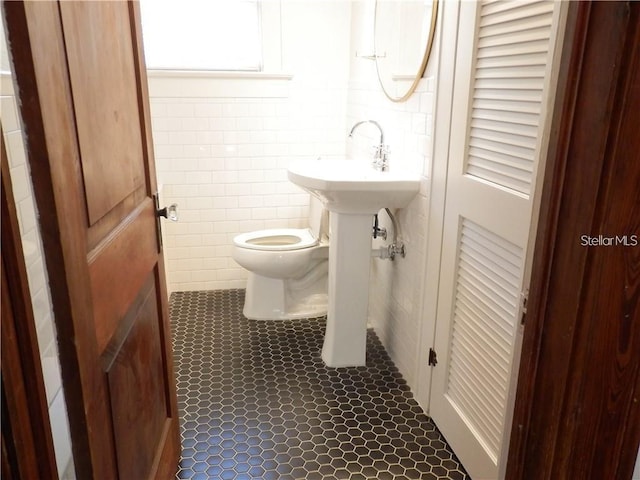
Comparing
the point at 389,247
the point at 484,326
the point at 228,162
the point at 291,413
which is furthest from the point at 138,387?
the point at 228,162

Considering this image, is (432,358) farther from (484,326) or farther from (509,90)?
(509,90)

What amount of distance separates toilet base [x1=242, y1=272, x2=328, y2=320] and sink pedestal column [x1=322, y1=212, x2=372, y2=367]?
0.48m

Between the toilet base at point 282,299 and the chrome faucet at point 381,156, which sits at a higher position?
the chrome faucet at point 381,156

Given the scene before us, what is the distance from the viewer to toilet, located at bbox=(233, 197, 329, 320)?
8.63 ft

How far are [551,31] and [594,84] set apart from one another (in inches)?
19.7

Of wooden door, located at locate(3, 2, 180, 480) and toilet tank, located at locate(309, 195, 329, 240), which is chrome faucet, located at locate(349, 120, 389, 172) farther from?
wooden door, located at locate(3, 2, 180, 480)

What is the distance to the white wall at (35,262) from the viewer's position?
74 centimetres

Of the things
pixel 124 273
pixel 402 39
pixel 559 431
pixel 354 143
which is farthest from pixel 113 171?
pixel 354 143

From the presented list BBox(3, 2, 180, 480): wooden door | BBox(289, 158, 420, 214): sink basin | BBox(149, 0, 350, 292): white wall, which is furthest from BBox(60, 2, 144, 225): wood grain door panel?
BBox(149, 0, 350, 292): white wall

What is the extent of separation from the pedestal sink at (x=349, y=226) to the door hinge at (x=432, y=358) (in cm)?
43

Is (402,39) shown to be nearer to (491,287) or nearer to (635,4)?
(491,287)

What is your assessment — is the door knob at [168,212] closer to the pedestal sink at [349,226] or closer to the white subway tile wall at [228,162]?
the pedestal sink at [349,226]

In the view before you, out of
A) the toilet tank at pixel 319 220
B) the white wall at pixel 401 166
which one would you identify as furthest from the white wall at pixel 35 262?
the toilet tank at pixel 319 220

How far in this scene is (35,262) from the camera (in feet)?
2.67
